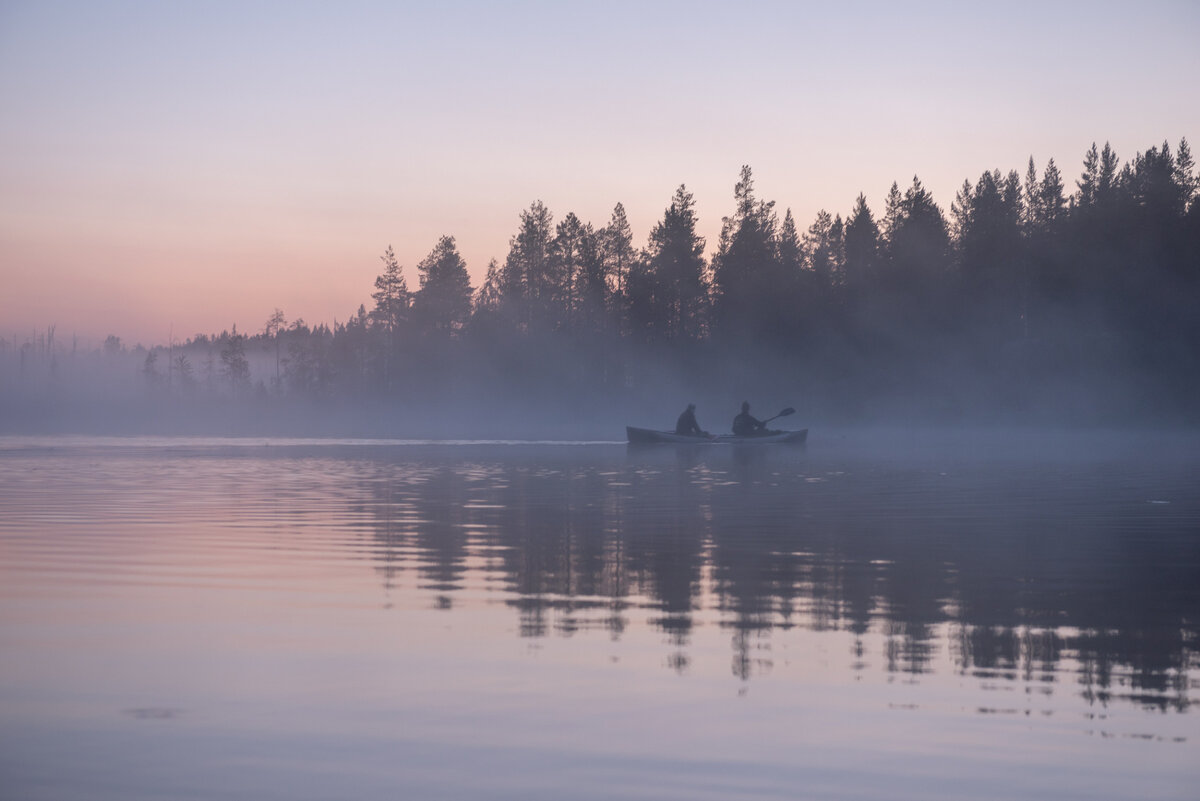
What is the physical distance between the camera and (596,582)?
497 inches

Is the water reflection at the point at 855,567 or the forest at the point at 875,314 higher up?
the forest at the point at 875,314

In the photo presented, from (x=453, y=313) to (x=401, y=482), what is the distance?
9637 cm

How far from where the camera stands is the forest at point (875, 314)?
86.5 m

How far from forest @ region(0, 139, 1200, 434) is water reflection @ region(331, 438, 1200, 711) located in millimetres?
64481

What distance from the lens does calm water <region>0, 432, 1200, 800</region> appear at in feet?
20.0

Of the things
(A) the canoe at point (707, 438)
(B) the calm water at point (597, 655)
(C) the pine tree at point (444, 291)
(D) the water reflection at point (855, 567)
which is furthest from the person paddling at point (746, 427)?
(C) the pine tree at point (444, 291)

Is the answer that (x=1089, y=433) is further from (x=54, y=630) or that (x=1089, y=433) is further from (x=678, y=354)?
(x=54, y=630)

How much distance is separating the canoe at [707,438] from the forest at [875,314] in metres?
38.6

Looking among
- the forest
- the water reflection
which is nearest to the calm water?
the water reflection

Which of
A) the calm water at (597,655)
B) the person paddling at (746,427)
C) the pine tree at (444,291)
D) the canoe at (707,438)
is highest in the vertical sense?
the pine tree at (444,291)

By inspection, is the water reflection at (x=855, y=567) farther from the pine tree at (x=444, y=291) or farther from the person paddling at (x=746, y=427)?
the pine tree at (x=444, y=291)

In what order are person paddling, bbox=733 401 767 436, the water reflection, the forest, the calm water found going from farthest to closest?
the forest < person paddling, bbox=733 401 767 436 < the water reflection < the calm water

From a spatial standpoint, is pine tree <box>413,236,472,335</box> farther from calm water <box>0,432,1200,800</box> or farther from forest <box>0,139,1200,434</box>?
calm water <box>0,432,1200,800</box>

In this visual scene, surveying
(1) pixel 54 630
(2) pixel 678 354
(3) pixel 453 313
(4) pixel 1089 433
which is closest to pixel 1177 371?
(4) pixel 1089 433
